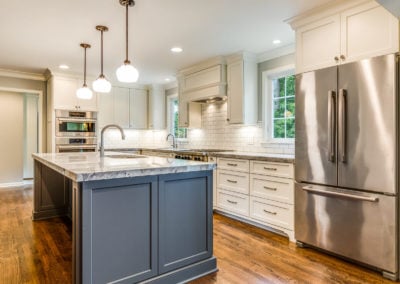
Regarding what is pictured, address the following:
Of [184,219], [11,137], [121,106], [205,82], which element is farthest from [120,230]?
[11,137]

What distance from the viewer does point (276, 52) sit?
3994mm

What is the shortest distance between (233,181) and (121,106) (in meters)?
3.75

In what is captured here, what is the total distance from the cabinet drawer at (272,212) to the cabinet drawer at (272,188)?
2.6 inches

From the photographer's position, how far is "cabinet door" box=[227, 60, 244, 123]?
4.15 metres

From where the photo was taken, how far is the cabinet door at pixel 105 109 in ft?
20.2

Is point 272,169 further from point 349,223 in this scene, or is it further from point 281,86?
point 281,86

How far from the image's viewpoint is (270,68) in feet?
13.5

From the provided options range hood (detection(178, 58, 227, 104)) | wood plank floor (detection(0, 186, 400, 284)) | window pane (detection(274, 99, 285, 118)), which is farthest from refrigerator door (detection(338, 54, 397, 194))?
range hood (detection(178, 58, 227, 104))

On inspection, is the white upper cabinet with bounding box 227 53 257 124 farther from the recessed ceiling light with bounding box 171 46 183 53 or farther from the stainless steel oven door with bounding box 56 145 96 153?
the stainless steel oven door with bounding box 56 145 96 153

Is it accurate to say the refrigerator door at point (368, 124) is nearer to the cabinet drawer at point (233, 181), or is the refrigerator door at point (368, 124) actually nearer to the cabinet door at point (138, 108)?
the cabinet drawer at point (233, 181)

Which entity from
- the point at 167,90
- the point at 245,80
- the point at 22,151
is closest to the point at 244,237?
the point at 245,80

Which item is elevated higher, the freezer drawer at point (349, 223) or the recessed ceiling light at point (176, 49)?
the recessed ceiling light at point (176, 49)

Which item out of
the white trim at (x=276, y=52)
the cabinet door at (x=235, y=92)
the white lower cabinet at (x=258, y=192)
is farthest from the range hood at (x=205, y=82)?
the white lower cabinet at (x=258, y=192)

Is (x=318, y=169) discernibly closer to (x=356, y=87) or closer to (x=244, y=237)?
(x=356, y=87)
